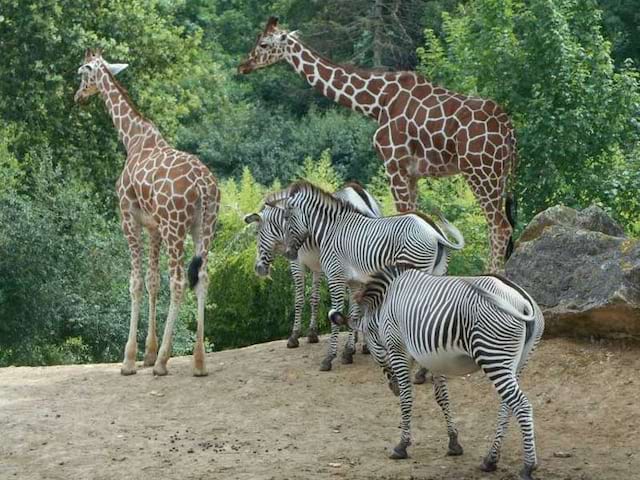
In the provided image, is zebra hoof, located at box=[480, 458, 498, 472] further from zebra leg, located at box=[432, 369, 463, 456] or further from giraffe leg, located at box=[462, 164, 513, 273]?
giraffe leg, located at box=[462, 164, 513, 273]

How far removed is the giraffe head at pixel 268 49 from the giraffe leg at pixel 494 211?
8.80 ft

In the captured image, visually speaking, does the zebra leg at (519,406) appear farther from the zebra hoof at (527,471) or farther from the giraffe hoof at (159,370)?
the giraffe hoof at (159,370)

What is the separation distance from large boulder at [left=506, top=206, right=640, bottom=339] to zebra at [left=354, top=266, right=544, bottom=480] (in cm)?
223

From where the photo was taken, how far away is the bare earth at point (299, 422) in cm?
860

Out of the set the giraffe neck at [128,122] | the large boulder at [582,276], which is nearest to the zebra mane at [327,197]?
the large boulder at [582,276]

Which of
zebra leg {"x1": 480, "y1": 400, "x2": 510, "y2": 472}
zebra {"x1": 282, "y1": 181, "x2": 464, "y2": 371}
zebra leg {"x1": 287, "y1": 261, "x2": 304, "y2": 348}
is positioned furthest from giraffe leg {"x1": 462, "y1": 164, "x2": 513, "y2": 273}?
zebra leg {"x1": 480, "y1": 400, "x2": 510, "y2": 472}

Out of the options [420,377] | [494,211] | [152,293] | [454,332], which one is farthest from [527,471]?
[152,293]

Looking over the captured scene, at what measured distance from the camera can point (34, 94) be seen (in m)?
18.9

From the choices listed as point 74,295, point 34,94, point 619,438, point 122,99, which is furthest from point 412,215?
point 34,94

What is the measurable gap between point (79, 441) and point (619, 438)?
4035mm

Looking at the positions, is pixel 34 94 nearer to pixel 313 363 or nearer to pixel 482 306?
pixel 313 363

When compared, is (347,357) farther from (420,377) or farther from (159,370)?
(159,370)

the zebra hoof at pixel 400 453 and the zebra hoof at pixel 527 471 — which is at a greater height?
the zebra hoof at pixel 527 471

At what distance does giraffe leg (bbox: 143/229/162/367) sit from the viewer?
487 inches
